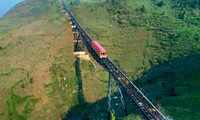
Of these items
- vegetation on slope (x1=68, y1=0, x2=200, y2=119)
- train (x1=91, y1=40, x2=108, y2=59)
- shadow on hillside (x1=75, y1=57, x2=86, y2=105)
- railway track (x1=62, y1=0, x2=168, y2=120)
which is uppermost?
train (x1=91, y1=40, x2=108, y2=59)

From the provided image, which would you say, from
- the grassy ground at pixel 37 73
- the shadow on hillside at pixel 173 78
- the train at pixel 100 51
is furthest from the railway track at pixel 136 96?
the grassy ground at pixel 37 73

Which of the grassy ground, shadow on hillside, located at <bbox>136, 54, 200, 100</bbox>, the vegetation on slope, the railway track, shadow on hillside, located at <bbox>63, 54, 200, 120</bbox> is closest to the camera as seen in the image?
the railway track

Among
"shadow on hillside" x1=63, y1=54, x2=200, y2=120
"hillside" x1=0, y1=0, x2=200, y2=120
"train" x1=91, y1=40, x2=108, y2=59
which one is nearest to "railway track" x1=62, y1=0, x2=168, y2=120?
"train" x1=91, y1=40, x2=108, y2=59

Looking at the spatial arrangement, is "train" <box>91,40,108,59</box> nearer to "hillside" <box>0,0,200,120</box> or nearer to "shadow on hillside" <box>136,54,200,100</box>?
"hillside" <box>0,0,200,120</box>

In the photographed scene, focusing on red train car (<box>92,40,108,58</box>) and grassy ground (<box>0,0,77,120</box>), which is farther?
grassy ground (<box>0,0,77,120</box>)

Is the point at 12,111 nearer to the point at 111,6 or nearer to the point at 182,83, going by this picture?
the point at 182,83

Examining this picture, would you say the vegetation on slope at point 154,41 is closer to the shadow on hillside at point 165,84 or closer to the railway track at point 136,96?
the shadow on hillside at point 165,84

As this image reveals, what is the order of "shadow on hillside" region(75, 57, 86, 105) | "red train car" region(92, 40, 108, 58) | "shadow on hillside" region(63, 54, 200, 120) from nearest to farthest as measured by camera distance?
"red train car" region(92, 40, 108, 58) → "shadow on hillside" region(63, 54, 200, 120) → "shadow on hillside" region(75, 57, 86, 105)
